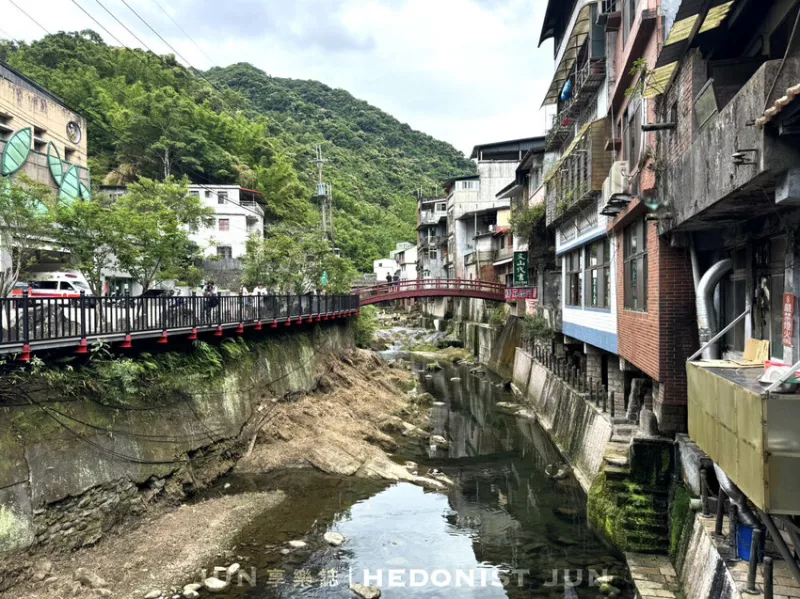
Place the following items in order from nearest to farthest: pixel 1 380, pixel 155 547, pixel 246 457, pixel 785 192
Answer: pixel 785 192
pixel 1 380
pixel 155 547
pixel 246 457

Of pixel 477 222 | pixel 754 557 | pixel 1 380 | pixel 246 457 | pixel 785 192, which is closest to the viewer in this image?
pixel 785 192

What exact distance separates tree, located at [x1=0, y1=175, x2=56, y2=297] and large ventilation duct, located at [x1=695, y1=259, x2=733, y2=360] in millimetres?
17114

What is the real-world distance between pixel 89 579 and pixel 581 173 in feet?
51.9

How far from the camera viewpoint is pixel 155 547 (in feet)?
37.3

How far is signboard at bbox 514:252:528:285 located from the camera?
3061 centimetres

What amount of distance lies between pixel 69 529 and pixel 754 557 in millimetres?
11840

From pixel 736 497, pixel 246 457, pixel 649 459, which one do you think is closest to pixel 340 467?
pixel 246 457

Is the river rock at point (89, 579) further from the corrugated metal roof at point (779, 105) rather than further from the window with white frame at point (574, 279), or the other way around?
the window with white frame at point (574, 279)

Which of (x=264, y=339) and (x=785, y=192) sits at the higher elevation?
(x=785, y=192)

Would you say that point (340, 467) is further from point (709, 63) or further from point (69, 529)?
point (709, 63)

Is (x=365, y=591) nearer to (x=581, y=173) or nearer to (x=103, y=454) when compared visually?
(x=103, y=454)

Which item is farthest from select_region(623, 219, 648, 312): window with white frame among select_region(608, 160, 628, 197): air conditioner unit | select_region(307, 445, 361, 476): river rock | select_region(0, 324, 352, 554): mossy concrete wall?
select_region(0, 324, 352, 554): mossy concrete wall

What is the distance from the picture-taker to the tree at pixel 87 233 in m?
16.8

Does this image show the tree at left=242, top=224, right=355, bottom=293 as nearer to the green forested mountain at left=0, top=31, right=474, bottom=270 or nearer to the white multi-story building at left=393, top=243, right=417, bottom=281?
the green forested mountain at left=0, top=31, right=474, bottom=270
